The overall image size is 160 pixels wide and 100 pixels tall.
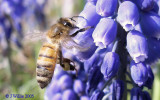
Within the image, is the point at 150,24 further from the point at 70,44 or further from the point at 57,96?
the point at 57,96

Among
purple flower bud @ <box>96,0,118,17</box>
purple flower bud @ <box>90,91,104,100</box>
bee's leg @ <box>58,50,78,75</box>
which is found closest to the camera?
purple flower bud @ <box>96,0,118,17</box>

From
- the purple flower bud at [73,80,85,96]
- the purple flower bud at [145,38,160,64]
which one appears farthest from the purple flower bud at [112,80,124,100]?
the purple flower bud at [73,80,85,96]

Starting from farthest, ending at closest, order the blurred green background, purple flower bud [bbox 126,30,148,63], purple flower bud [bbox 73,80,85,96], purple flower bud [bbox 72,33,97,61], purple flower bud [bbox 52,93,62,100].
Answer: the blurred green background → purple flower bud [bbox 52,93,62,100] → purple flower bud [bbox 73,80,85,96] → purple flower bud [bbox 72,33,97,61] → purple flower bud [bbox 126,30,148,63]

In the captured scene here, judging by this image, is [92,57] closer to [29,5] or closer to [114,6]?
[114,6]

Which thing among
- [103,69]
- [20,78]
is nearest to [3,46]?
[20,78]

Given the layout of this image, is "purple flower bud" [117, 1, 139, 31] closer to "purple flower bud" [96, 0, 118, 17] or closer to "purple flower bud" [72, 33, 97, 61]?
"purple flower bud" [96, 0, 118, 17]

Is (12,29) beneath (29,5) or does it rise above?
beneath

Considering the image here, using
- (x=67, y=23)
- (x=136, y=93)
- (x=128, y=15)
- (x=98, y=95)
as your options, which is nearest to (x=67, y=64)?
(x=67, y=23)
